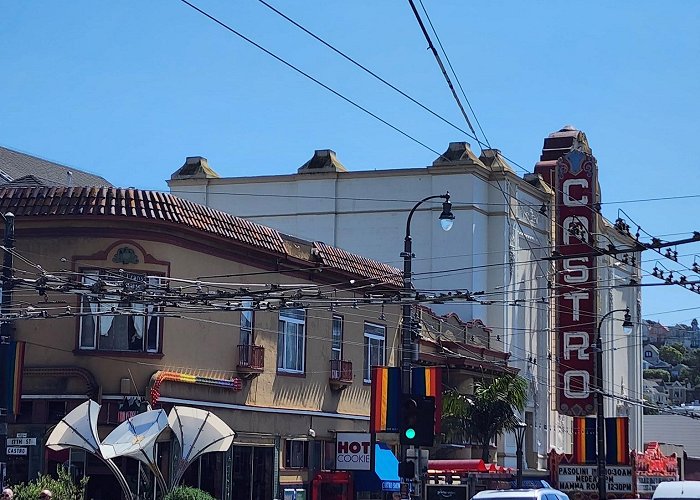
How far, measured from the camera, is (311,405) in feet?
110

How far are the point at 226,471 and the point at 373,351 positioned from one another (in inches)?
318

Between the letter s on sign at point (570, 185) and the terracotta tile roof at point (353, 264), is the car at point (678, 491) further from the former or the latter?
the letter s on sign at point (570, 185)

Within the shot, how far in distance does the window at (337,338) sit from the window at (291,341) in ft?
4.88

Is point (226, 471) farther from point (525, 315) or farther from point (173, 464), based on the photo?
point (525, 315)

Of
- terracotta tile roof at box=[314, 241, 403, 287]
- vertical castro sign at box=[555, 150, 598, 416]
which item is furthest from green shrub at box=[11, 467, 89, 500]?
vertical castro sign at box=[555, 150, 598, 416]

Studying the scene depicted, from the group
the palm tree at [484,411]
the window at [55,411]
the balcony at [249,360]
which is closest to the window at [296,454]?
the balcony at [249,360]

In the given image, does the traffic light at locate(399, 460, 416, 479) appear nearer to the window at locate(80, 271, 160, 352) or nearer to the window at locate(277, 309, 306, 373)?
the window at locate(80, 271, 160, 352)

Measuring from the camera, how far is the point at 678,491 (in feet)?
79.1

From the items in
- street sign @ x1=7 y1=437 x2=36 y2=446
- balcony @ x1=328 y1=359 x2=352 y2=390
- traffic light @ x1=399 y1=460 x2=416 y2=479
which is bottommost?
traffic light @ x1=399 y1=460 x2=416 y2=479

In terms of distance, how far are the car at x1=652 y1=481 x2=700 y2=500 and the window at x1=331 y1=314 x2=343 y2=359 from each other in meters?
12.2

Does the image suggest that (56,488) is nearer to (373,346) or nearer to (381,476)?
(381,476)

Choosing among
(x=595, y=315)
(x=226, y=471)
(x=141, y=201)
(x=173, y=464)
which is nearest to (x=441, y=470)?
(x=226, y=471)

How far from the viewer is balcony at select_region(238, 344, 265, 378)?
3044cm

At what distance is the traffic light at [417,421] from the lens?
25328mm
